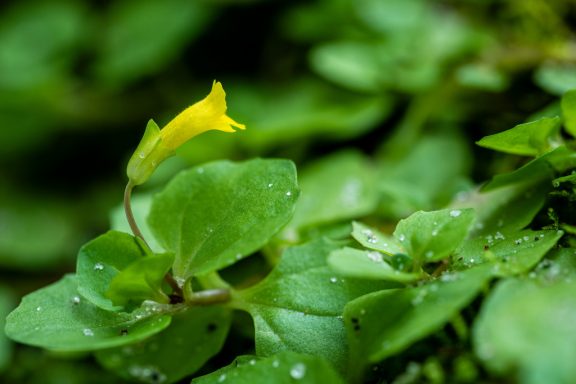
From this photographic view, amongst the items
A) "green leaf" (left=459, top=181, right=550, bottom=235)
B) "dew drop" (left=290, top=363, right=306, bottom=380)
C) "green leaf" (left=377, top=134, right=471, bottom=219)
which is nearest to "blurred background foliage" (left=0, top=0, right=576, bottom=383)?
"green leaf" (left=377, top=134, right=471, bottom=219)

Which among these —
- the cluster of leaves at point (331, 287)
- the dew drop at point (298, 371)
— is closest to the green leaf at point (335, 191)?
the cluster of leaves at point (331, 287)

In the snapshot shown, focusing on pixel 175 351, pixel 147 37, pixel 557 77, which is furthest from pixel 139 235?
pixel 147 37

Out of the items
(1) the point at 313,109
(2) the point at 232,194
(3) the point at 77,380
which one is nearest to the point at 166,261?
(2) the point at 232,194

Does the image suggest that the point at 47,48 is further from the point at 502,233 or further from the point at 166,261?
the point at 502,233

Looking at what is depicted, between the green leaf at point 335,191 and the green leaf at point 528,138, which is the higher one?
the green leaf at point 528,138

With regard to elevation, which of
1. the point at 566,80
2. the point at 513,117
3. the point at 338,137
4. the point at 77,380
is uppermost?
the point at 566,80

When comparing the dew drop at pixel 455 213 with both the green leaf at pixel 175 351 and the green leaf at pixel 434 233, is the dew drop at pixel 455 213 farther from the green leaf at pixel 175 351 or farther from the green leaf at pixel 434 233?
the green leaf at pixel 175 351
